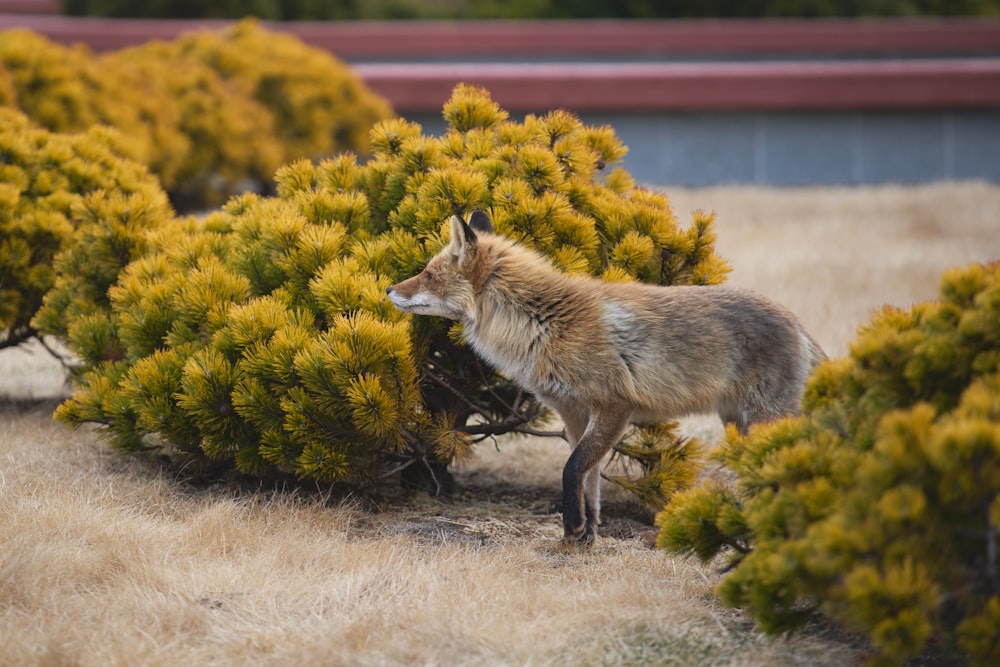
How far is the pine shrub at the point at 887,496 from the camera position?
2.88 m

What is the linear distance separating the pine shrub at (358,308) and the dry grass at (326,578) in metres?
0.31

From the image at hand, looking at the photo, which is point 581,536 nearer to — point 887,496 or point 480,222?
point 480,222

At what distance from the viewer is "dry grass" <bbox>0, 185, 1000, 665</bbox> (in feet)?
11.8

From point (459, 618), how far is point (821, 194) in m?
11.3

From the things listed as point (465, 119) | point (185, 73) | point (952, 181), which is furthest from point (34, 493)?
point (952, 181)

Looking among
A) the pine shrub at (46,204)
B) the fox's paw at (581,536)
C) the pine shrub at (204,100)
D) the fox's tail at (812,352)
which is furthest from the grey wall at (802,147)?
the fox's paw at (581,536)

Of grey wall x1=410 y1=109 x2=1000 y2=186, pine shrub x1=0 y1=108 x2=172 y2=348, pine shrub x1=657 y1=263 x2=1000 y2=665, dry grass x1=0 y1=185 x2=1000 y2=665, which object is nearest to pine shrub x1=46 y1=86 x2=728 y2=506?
dry grass x1=0 y1=185 x2=1000 y2=665

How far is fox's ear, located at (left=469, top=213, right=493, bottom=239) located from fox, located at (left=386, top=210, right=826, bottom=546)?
0.16 meters

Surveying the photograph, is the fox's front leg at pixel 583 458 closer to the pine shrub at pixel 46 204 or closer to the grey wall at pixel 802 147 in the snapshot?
the pine shrub at pixel 46 204

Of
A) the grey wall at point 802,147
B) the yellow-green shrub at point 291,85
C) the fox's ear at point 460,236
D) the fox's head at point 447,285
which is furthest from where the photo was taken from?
the grey wall at point 802,147

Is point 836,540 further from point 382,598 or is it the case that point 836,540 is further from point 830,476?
point 382,598

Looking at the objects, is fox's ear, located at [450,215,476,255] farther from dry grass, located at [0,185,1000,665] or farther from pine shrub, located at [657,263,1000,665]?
pine shrub, located at [657,263,1000,665]

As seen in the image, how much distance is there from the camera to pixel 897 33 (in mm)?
17906

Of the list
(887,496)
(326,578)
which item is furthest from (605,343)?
(887,496)
